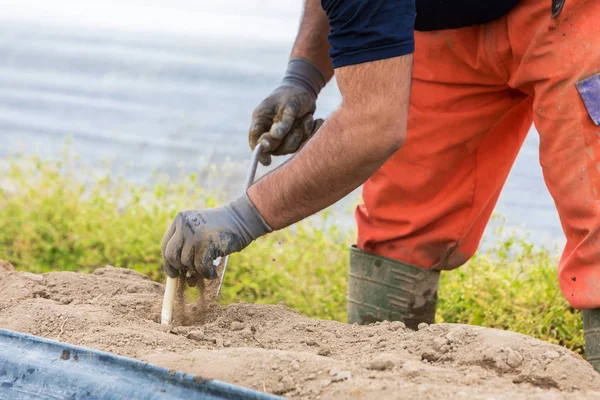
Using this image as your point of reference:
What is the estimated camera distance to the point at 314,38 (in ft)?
A: 8.92

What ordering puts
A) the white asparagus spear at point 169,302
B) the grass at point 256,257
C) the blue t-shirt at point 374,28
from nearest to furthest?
the blue t-shirt at point 374,28 < the white asparagus spear at point 169,302 < the grass at point 256,257

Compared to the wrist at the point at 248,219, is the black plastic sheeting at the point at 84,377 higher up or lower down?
lower down

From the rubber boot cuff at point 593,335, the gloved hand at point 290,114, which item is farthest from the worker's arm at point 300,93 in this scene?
the rubber boot cuff at point 593,335

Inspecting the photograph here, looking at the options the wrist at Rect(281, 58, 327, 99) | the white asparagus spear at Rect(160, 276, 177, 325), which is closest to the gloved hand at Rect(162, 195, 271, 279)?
the white asparagus spear at Rect(160, 276, 177, 325)

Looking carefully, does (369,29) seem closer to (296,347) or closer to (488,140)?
(296,347)

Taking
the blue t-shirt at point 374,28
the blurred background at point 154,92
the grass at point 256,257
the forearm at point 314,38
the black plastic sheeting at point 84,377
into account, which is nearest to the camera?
the black plastic sheeting at point 84,377

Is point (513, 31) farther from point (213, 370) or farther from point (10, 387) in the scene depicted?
point (10, 387)

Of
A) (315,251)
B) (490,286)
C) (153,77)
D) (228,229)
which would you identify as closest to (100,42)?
(153,77)

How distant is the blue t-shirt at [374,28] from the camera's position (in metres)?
1.77

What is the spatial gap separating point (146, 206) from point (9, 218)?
0.72m

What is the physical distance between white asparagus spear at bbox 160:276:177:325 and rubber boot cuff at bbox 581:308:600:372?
45.3 inches

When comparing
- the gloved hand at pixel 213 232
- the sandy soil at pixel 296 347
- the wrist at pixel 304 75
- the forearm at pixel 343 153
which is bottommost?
the sandy soil at pixel 296 347

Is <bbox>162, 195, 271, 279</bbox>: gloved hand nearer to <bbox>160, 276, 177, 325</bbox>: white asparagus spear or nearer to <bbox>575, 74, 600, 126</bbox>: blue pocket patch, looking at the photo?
<bbox>160, 276, 177, 325</bbox>: white asparagus spear

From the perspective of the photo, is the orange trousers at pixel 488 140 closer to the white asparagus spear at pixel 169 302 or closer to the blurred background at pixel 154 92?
the white asparagus spear at pixel 169 302
